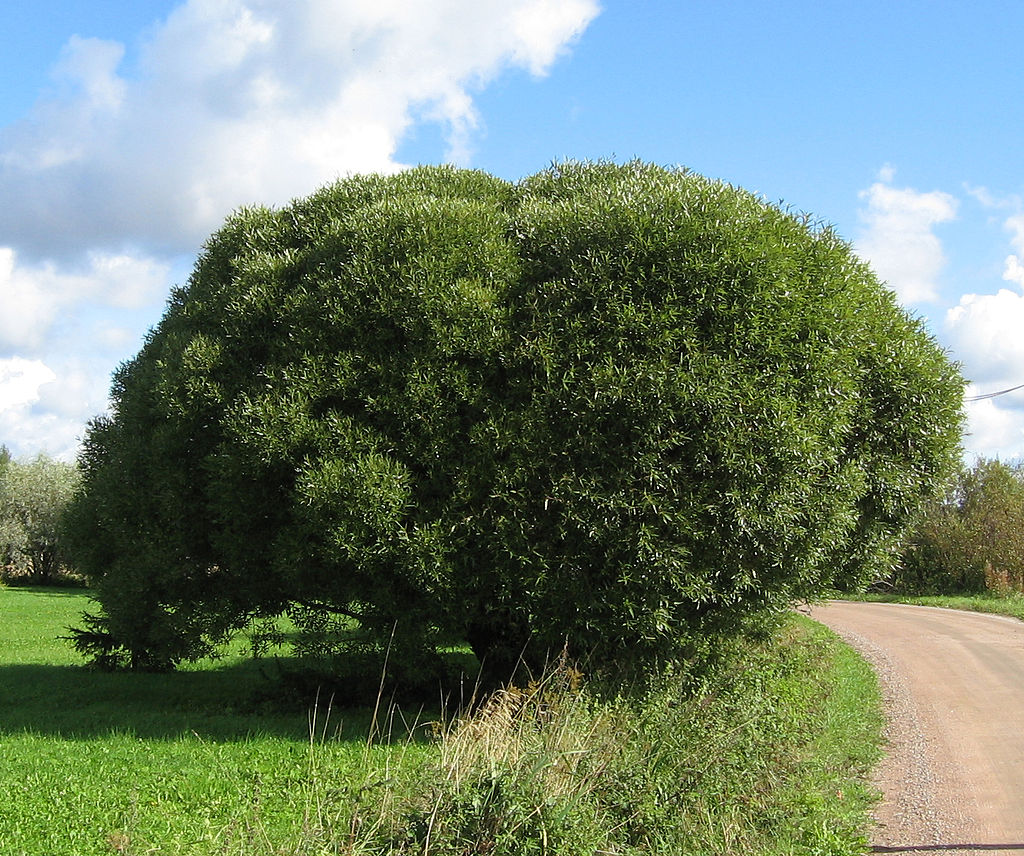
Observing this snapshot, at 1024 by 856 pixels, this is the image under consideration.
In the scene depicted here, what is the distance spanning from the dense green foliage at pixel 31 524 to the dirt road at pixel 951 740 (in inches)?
1515

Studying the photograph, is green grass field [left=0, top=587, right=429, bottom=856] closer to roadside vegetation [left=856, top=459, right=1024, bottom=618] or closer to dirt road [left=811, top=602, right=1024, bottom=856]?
dirt road [left=811, top=602, right=1024, bottom=856]

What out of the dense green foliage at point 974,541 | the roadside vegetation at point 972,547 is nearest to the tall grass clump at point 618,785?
the roadside vegetation at point 972,547

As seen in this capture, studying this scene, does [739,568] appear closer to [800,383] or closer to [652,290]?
[800,383]

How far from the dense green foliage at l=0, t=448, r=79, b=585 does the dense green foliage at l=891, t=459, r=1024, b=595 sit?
37.8m

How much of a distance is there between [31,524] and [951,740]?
→ 44.5 m

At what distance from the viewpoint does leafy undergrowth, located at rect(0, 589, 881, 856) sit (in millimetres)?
5602

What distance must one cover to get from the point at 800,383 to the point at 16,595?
3527cm

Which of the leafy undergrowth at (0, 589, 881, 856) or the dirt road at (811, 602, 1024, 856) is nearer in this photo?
the leafy undergrowth at (0, 589, 881, 856)

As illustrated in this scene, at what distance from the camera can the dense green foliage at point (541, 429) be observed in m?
8.16

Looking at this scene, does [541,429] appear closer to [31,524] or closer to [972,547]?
[972,547]

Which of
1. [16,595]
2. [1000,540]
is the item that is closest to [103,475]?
[16,595]

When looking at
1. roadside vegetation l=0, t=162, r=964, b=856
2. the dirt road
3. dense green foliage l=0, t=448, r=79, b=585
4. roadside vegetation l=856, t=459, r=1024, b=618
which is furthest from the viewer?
dense green foliage l=0, t=448, r=79, b=585

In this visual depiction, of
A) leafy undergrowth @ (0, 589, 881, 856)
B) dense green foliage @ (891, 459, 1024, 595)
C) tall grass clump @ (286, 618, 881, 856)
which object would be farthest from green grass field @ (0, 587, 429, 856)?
dense green foliage @ (891, 459, 1024, 595)

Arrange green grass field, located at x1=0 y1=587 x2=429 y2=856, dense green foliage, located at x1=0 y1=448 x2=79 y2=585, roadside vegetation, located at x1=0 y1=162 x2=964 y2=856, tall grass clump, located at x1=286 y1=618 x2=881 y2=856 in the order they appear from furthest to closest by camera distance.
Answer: dense green foliage, located at x1=0 y1=448 x2=79 y2=585 < roadside vegetation, located at x1=0 y1=162 x2=964 y2=856 < green grass field, located at x1=0 y1=587 x2=429 y2=856 < tall grass clump, located at x1=286 y1=618 x2=881 y2=856
